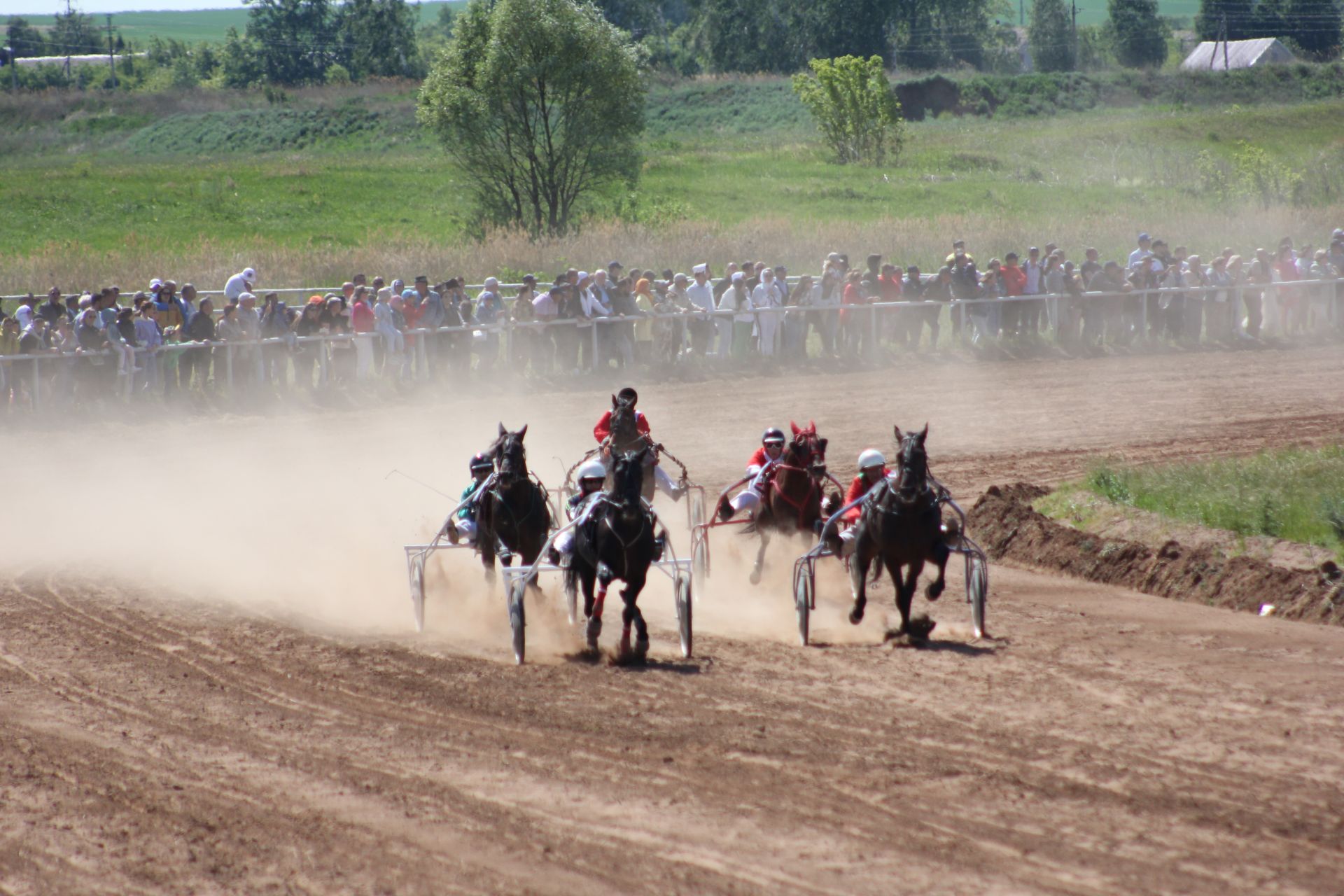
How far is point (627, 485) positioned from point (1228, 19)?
10653cm

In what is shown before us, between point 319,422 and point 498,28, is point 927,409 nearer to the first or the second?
point 319,422

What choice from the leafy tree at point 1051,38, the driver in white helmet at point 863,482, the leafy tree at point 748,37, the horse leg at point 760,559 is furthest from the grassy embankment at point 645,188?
the leafy tree at point 1051,38

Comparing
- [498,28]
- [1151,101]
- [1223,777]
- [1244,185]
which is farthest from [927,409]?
[1151,101]

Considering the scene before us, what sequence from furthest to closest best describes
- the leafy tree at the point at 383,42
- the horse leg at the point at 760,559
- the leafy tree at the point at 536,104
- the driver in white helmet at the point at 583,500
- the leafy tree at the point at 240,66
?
1. the leafy tree at the point at 240,66
2. the leafy tree at the point at 383,42
3. the leafy tree at the point at 536,104
4. the horse leg at the point at 760,559
5. the driver in white helmet at the point at 583,500

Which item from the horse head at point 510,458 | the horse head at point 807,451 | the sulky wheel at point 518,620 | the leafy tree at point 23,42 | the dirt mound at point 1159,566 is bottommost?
the dirt mound at point 1159,566

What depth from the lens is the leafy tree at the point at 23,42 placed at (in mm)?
109938

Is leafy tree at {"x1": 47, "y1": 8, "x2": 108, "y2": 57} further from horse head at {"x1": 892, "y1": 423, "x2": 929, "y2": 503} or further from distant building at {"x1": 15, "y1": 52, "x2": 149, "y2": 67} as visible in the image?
horse head at {"x1": 892, "y1": 423, "x2": 929, "y2": 503}

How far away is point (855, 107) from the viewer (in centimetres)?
5441

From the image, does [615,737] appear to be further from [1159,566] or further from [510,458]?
[1159,566]

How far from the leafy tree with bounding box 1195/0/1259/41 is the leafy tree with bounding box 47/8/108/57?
277 ft

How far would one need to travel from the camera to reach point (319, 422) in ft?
67.1

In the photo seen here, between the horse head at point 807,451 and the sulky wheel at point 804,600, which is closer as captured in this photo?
the sulky wheel at point 804,600

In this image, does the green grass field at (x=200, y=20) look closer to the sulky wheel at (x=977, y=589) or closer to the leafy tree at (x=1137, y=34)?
the leafy tree at (x=1137, y=34)

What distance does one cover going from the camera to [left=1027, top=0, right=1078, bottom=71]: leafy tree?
99.7m
